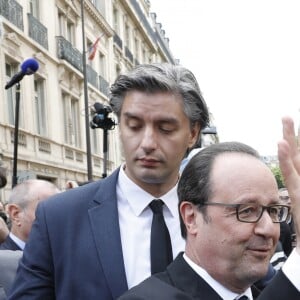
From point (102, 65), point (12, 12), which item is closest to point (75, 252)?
point (12, 12)

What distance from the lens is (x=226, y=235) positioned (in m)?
1.71

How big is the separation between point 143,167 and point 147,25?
34.8m

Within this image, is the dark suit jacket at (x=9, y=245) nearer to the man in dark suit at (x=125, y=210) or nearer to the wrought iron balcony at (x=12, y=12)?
the man in dark suit at (x=125, y=210)

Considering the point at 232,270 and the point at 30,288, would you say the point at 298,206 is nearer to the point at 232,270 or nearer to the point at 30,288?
the point at 232,270

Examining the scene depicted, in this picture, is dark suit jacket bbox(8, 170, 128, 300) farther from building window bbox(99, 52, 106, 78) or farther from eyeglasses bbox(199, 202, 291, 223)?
building window bbox(99, 52, 106, 78)

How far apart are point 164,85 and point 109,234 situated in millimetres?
549

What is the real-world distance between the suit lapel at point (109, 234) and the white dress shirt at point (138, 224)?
0.04 meters

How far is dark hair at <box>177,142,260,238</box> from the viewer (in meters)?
1.79

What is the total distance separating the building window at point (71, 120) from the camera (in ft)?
62.2

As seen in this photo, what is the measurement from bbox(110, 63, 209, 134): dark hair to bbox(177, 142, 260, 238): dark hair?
1.13 ft

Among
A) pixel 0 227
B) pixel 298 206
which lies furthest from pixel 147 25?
pixel 298 206

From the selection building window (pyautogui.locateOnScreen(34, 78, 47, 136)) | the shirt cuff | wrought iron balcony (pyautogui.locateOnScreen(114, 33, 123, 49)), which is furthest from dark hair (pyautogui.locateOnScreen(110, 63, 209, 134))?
wrought iron balcony (pyautogui.locateOnScreen(114, 33, 123, 49))

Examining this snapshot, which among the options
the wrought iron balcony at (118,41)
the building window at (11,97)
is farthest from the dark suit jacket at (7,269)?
the wrought iron balcony at (118,41)

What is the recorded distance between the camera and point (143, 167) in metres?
2.15
